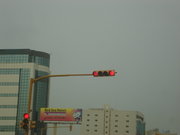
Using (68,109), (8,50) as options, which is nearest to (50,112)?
(68,109)

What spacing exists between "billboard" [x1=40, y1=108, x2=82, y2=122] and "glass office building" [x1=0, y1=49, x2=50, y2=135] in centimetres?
477

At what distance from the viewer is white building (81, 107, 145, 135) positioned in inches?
5827

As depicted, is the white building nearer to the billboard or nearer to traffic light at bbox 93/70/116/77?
the billboard

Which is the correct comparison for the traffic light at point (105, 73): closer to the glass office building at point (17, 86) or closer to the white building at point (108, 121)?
the glass office building at point (17, 86)

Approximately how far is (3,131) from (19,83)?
18.1 metres

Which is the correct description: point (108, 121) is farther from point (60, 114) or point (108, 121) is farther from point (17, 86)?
point (17, 86)

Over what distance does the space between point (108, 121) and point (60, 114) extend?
19830 millimetres

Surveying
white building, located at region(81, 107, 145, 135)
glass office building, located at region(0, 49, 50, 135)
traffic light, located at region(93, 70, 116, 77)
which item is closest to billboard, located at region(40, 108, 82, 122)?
glass office building, located at region(0, 49, 50, 135)

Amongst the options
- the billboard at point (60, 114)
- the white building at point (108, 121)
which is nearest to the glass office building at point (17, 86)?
the billboard at point (60, 114)

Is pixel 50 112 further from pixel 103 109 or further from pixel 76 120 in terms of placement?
pixel 103 109

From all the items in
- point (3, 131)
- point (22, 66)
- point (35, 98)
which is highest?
point (22, 66)

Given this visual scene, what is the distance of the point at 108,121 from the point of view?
505 ft

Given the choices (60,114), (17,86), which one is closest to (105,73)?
(60,114)

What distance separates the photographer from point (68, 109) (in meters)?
146
